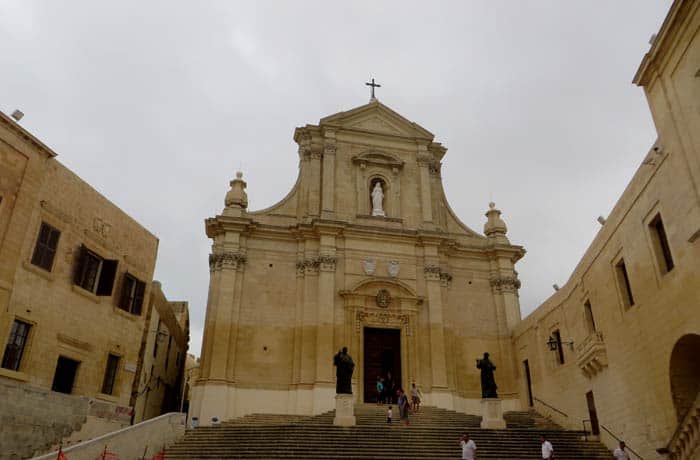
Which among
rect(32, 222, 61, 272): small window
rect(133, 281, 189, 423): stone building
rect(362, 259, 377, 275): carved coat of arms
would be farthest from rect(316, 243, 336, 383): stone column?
rect(32, 222, 61, 272): small window

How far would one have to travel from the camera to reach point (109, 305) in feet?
60.5

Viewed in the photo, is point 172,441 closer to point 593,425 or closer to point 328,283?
point 328,283

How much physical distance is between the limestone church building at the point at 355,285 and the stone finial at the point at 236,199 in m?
0.06

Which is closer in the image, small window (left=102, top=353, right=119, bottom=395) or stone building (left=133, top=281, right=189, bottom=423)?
small window (left=102, top=353, right=119, bottom=395)

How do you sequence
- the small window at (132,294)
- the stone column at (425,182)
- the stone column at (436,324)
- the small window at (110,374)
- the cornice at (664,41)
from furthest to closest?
the stone column at (425,182) → the stone column at (436,324) → the small window at (132,294) → the small window at (110,374) → the cornice at (664,41)

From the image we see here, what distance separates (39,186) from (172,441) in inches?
336

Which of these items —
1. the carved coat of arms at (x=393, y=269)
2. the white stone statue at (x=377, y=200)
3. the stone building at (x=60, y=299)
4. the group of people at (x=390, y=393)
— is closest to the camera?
the stone building at (x=60, y=299)

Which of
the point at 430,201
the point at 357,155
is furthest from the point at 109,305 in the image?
the point at 430,201

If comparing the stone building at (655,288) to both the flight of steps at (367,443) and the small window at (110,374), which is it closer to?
the flight of steps at (367,443)

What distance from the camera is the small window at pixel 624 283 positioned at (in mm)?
14883

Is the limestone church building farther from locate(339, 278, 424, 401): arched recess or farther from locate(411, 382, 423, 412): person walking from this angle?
locate(411, 382, 423, 412): person walking

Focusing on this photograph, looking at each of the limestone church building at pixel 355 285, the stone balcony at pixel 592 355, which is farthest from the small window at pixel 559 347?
the limestone church building at pixel 355 285

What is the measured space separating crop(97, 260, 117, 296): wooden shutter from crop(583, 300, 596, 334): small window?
15.3 metres

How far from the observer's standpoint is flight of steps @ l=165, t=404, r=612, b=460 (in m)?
14.9
